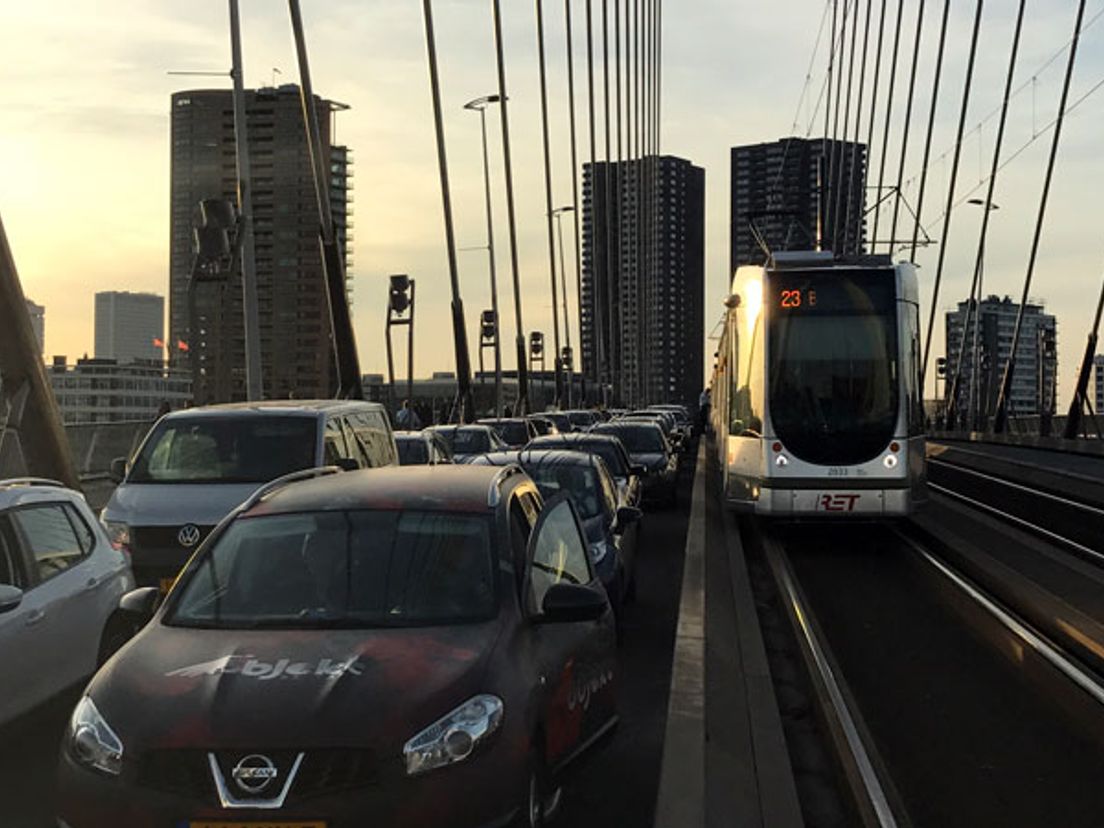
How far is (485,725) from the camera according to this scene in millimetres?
4109

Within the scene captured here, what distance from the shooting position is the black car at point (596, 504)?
9680 millimetres

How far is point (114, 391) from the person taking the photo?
31.4 m

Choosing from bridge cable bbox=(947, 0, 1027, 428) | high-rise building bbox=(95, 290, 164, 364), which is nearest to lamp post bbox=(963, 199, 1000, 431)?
bridge cable bbox=(947, 0, 1027, 428)

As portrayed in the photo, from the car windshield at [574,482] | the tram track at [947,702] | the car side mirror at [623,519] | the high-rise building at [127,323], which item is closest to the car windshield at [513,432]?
the tram track at [947,702]

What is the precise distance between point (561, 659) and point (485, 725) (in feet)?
2.99

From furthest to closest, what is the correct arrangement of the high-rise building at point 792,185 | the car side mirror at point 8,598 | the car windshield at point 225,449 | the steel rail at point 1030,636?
the high-rise building at point 792,185, the car windshield at point 225,449, the steel rail at point 1030,636, the car side mirror at point 8,598

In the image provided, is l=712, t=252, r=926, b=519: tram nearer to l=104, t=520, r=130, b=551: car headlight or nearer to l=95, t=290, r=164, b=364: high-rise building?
l=104, t=520, r=130, b=551: car headlight

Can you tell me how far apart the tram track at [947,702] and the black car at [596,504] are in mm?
1543

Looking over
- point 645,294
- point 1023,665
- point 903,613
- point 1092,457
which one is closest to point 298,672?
point 1023,665

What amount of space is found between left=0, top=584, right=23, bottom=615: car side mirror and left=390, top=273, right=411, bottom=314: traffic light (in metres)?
28.4

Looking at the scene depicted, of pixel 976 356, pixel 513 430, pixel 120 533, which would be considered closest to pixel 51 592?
pixel 120 533

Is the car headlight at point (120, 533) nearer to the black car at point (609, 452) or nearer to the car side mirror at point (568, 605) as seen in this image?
the car side mirror at point (568, 605)

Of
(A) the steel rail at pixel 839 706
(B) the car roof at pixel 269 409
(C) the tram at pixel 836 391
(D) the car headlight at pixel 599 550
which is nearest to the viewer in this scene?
(A) the steel rail at pixel 839 706

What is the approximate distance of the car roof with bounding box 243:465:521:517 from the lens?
5.41 meters
